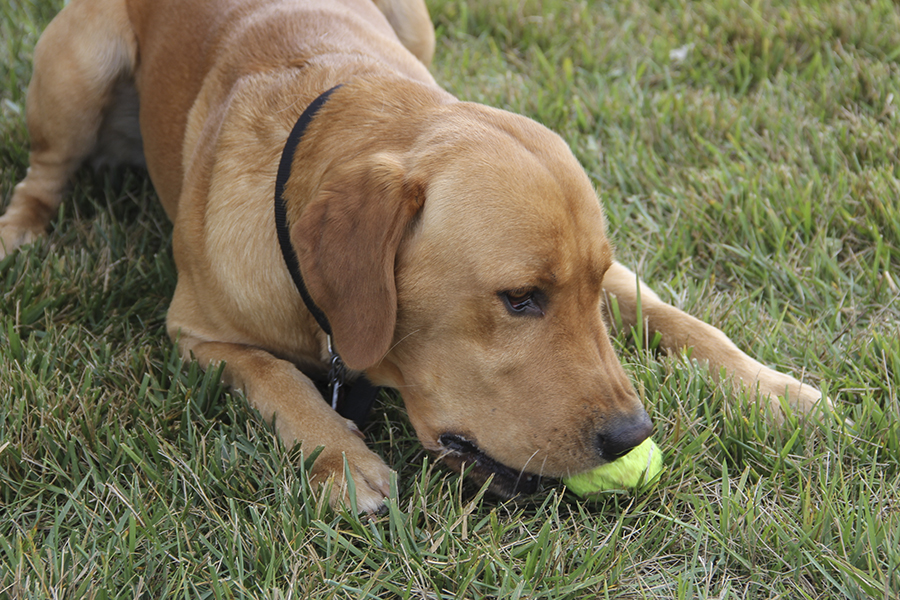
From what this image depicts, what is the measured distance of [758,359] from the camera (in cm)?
298

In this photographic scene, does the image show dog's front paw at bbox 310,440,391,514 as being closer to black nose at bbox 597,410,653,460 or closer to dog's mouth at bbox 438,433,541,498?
dog's mouth at bbox 438,433,541,498

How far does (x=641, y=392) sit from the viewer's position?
2658 millimetres

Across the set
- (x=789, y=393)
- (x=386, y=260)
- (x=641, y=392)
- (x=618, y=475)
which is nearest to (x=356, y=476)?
(x=386, y=260)

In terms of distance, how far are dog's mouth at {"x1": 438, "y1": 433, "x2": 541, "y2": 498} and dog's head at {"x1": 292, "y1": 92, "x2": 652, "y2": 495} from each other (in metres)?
0.03

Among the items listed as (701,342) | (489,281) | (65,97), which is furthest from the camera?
(65,97)

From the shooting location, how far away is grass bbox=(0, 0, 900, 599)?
2.12 metres

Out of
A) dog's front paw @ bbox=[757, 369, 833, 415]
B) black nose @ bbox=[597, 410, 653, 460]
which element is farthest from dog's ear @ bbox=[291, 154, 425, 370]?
dog's front paw @ bbox=[757, 369, 833, 415]

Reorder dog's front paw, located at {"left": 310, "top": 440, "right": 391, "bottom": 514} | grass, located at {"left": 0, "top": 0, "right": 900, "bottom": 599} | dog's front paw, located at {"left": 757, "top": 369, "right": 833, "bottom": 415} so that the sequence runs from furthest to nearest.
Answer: dog's front paw, located at {"left": 757, "top": 369, "right": 833, "bottom": 415} → dog's front paw, located at {"left": 310, "top": 440, "right": 391, "bottom": 514} → grass, located at {"left": 0, "top": 0, "right": 900, "bottom": 599}

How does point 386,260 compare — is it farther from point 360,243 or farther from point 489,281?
point 489,281

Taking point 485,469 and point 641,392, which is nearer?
point 485,469

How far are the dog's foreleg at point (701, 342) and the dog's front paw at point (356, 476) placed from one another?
3.76 feet

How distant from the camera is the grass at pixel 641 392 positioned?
2123 mm

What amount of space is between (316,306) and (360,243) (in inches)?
13.3

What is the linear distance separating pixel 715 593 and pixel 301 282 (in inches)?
56.5
